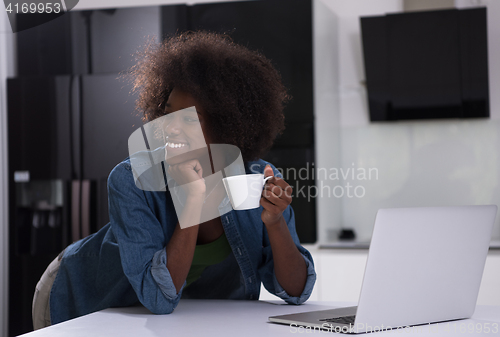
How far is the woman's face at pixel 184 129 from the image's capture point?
1.17 metres

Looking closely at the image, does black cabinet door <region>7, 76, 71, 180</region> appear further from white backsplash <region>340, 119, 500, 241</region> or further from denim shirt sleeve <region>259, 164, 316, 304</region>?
denim shirt sleeve <region>259, 164, 316, 304</region>

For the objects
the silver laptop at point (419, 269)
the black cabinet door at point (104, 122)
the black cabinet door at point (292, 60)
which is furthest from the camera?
the black cabinet door at point (104, 122)

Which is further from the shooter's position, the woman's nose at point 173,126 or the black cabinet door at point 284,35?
the black cabinet door at point 284,35

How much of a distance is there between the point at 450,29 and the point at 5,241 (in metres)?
2.79

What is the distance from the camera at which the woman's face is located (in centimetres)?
117

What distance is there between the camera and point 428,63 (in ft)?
8.52

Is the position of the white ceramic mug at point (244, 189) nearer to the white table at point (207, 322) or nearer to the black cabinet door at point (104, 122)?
the white table at point (207, 322)

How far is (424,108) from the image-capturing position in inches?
104

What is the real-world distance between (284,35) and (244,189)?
1747 mm

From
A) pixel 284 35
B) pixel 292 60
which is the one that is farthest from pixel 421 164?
pixel 284 35

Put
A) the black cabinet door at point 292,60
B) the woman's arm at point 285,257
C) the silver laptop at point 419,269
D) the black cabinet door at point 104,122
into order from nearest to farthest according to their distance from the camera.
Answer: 1. the silver laptop at point 419,269
2. the woman's arm at point 285,257
3. the black cabinet door at point 292,60
4. the black cabinet door at point 104,122

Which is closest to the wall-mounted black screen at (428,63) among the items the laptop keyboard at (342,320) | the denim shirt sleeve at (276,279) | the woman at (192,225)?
the woman at (192,225)

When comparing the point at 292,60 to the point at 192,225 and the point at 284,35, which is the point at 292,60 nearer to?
the point at 284,35

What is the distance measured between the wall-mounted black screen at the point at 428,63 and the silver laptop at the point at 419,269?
1.86m
